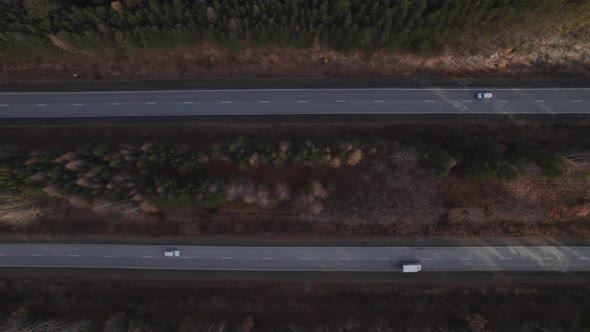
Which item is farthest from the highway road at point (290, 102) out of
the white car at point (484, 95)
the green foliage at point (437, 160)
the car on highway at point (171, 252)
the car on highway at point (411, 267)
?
the car on highway at point (411, 267)

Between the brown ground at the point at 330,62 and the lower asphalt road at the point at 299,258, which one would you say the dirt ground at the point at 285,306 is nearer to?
the lower asphalt road at the point at 299,258

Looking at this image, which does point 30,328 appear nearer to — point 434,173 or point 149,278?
point 149,278

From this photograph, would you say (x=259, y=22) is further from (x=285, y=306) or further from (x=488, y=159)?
(x=285, y=306)

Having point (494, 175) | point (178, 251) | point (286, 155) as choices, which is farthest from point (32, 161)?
point (494, 175)

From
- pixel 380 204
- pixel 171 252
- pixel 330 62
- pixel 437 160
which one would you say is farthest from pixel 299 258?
pixel 330 62

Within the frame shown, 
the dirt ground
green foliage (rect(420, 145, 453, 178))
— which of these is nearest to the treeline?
green foliage (rect(420, 145, 453, 178))

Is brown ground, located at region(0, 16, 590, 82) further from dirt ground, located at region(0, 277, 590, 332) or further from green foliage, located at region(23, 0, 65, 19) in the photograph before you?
dirt ground, located at region(0, 277, 590, 332)
